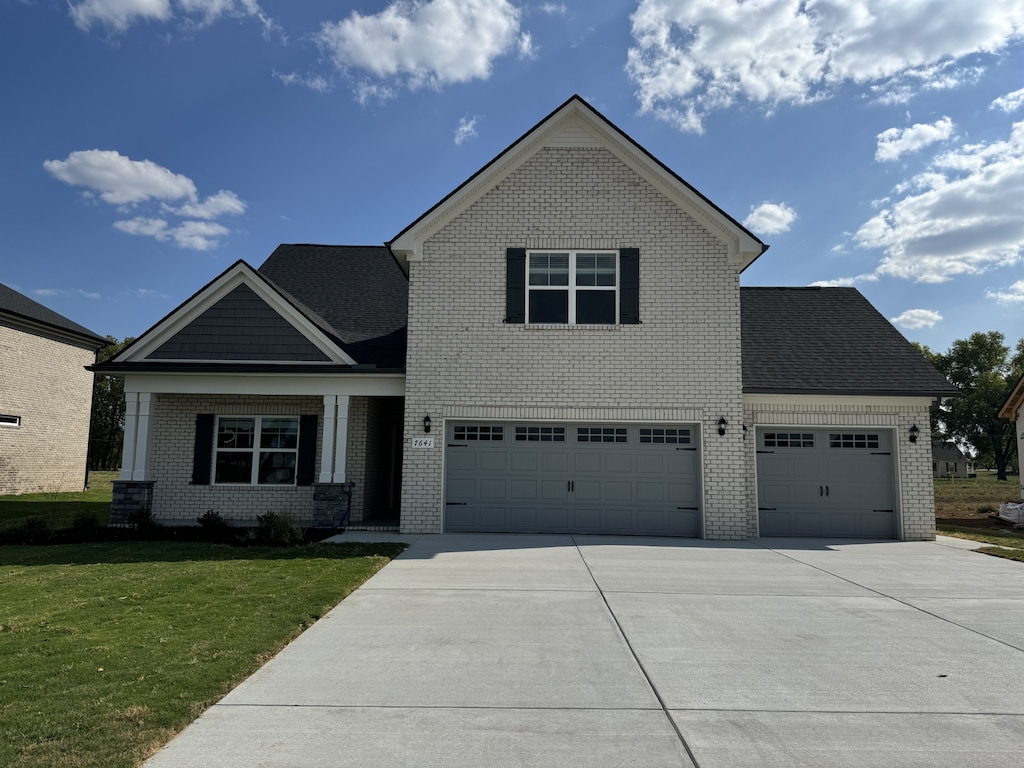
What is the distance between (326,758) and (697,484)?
10.9m

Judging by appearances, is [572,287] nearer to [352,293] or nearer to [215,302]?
[352,293]

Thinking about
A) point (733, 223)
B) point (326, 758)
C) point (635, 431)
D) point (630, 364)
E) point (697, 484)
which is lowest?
point (326, 758)

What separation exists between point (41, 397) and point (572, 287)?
19.2 meters

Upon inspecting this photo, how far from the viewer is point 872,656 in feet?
18.8

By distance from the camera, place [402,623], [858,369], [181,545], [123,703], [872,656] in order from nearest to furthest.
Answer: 1. [123,703]
2. [872,656]
3. [402,623]
4. [181,545]
5. [858,369]

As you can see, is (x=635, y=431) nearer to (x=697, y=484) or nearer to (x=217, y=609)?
(x=697, y=484)

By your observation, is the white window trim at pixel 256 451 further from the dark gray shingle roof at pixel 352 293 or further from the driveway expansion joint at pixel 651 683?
the driveway expansion joint at pixel 651 683

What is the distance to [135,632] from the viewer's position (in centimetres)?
603

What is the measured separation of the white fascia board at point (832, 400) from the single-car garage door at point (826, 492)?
60 cm

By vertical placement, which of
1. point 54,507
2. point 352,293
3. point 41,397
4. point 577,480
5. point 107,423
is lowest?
point 54,507

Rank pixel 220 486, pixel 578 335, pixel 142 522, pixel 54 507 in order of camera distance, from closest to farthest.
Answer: pixel 142 522 < pixel 578 335 < pixel 220 486 < pixel 54 507

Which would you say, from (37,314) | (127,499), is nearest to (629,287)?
(127,499)

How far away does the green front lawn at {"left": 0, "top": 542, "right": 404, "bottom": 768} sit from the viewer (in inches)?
154

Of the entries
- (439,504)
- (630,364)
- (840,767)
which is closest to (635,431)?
(630,364)
